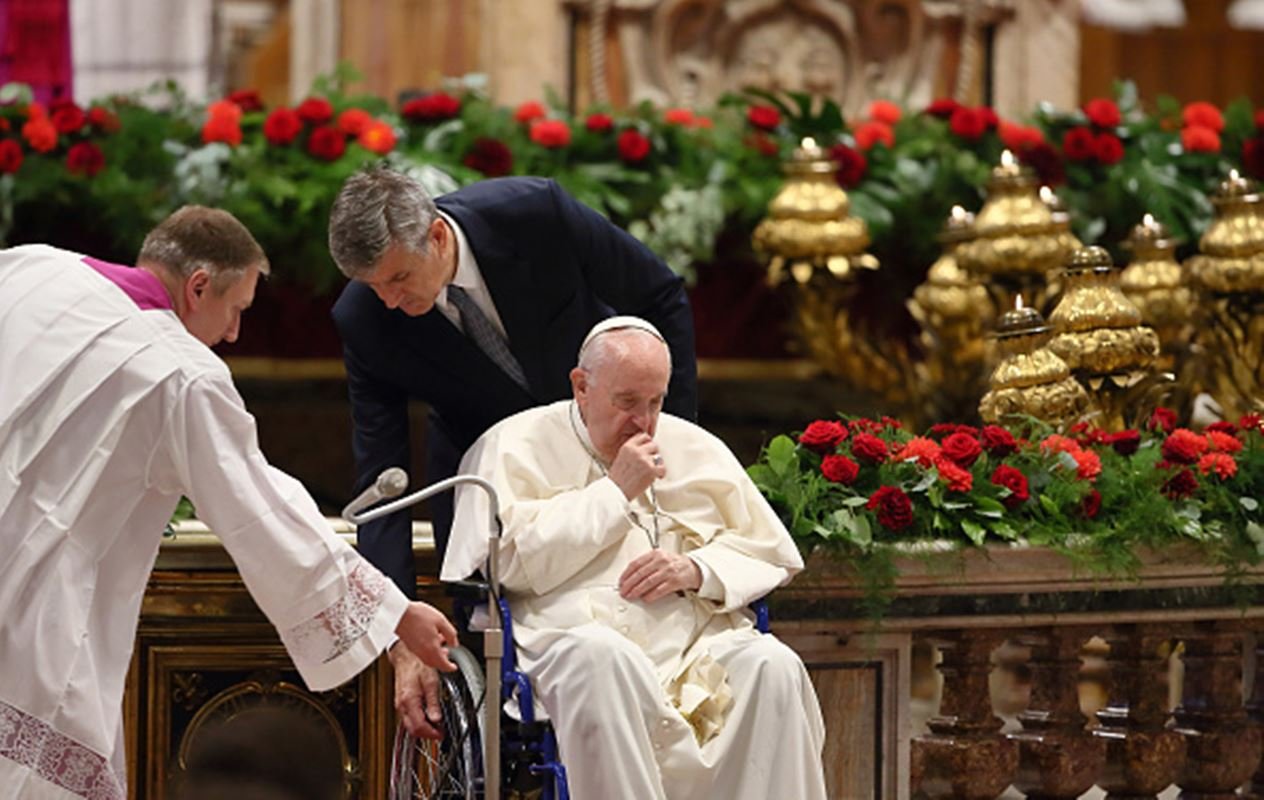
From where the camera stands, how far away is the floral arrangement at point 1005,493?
5.09m

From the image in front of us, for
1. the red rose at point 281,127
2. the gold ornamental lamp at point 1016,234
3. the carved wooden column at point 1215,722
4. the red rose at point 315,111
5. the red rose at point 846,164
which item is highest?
the red rose at point 315,111

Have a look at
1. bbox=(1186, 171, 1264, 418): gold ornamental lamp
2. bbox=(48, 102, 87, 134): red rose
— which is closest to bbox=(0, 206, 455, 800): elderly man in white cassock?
bbox=(48, 102, 87, 134): red rose

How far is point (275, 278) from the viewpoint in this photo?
773 cm

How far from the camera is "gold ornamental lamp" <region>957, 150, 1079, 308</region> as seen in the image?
7316 millimetres

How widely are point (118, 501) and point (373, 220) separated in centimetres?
79

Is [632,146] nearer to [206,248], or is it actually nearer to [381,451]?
[381,451]

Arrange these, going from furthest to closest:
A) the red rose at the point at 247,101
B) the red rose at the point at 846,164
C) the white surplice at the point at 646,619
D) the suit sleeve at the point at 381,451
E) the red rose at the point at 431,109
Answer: the red rose at the point at 846,164
the red rose at the point at 247,101
the red rose at the point at 431,109
the suit sleeve at the point at 381,451
the white surplice at the point at 646,619

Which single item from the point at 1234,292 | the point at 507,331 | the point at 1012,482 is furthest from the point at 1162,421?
the point at 507,331

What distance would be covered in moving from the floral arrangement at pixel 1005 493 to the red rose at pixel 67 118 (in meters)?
3.11

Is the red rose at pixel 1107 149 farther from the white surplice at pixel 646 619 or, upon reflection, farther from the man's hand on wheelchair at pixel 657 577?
the man's hand on wheelchair at pixel 657 577

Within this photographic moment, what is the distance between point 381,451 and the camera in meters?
5.05

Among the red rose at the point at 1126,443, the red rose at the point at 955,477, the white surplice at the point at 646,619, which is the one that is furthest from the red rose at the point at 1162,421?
the white surplice at the point at 646,619

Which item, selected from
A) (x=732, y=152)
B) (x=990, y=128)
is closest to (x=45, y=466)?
(x=732, y=152)

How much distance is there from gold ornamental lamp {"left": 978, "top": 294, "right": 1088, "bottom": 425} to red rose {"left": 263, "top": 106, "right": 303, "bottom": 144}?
255cm
